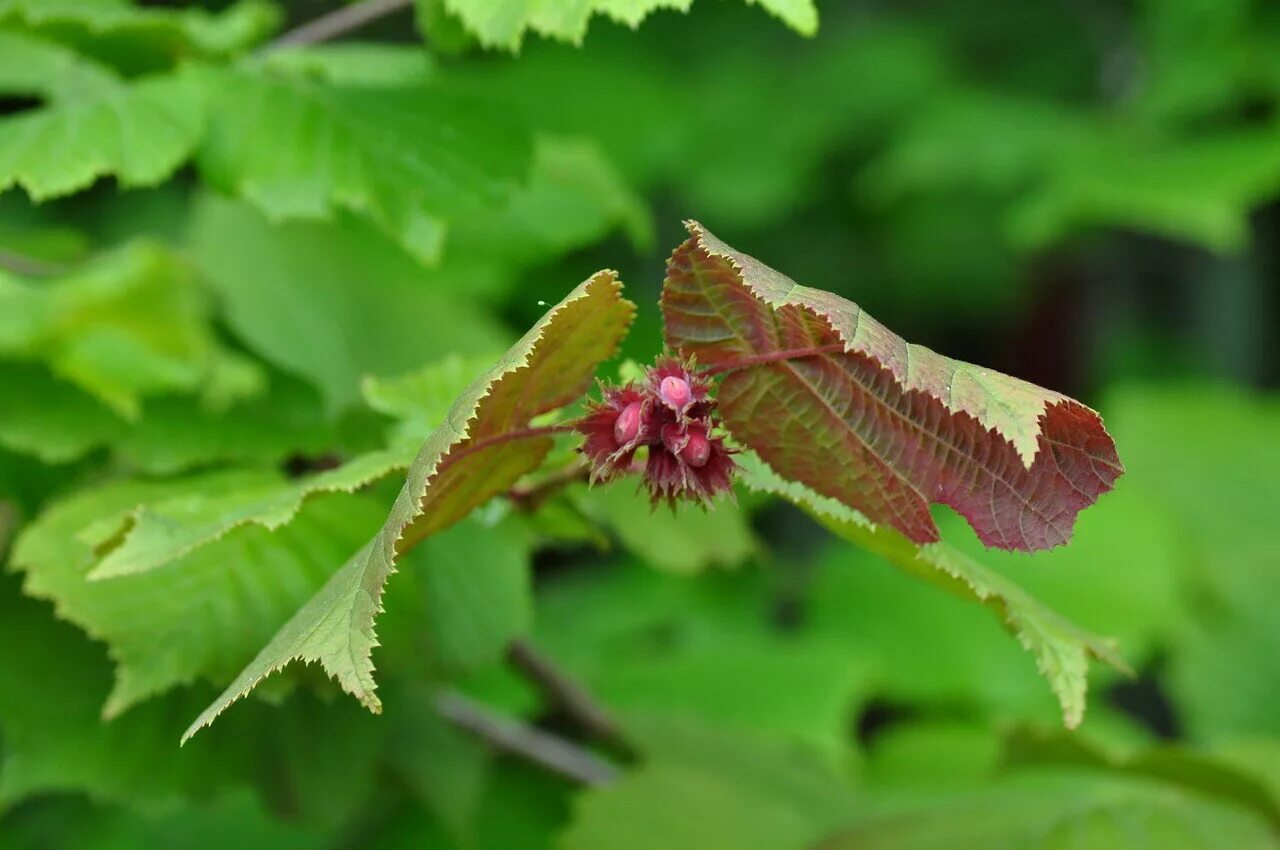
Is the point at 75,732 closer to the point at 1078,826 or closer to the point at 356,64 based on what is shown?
the point at 356,64

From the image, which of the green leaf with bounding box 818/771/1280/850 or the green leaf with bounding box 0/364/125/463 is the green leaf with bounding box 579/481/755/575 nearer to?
the green leaf with bounding box 818/771/1280/850

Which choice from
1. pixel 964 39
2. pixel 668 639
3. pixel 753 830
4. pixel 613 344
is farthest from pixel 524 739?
pixel 964 39

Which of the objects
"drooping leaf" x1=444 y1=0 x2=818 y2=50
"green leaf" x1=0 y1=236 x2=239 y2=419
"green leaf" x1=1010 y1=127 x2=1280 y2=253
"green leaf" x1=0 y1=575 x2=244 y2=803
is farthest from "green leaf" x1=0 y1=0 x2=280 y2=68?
"green leaf" x1=1010 y1=127 x2=1280 y2=253

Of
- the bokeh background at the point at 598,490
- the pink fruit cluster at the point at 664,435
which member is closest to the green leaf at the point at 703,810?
the bokeh background at the point at 598,490

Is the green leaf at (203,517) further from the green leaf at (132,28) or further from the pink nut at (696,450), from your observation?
the green leaf at (132,28)

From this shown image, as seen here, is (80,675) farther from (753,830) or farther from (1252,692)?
(1252,692)

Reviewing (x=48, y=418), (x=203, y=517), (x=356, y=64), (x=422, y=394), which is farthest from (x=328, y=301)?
(x=203, y=517)
